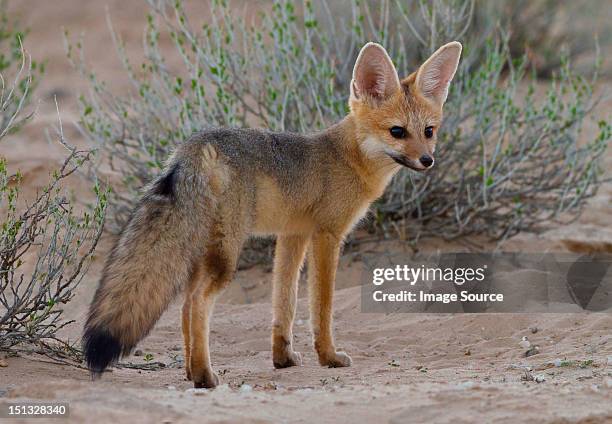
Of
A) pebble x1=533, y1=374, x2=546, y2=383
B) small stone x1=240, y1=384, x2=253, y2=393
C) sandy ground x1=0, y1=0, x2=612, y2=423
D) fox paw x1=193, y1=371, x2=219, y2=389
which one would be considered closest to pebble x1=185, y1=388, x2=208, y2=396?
sandy ground x1=0, y1=0, x2=612, y2=423

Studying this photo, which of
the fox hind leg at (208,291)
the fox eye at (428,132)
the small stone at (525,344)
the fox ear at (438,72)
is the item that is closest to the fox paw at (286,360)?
the fox hind leg at (208,291)

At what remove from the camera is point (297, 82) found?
6.81 meters

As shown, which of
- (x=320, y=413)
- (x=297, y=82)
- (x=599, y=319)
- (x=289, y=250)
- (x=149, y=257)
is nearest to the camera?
(x=320, y=413)

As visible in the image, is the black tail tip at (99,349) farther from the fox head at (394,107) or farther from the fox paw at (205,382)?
the fox head at (394,107)

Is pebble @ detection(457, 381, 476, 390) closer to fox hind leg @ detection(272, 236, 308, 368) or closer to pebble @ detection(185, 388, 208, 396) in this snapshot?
pebble @ detection(185, 388, 208, 396)

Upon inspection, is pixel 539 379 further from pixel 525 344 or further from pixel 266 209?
pixel 266 209

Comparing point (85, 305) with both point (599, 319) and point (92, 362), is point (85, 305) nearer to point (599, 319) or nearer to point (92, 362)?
point (92, 362)

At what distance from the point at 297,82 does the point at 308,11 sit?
1.76ft

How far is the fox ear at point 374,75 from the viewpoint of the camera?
5066mm

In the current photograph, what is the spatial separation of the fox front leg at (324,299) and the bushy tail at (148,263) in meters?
0.94

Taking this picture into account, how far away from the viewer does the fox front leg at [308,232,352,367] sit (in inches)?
195

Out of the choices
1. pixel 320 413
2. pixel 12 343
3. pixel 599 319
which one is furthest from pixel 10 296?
pixel 599 319

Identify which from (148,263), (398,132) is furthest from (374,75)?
(148,263)

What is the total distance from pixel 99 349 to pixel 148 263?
1.51 feet
